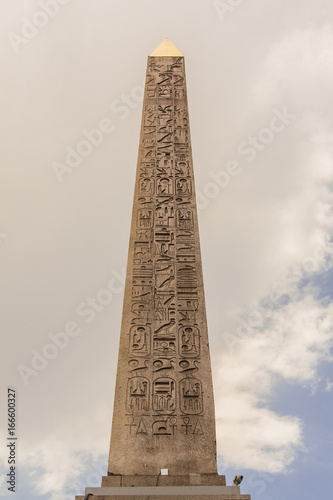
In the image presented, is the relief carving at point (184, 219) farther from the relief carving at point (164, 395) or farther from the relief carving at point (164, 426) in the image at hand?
the relief carving at point (164, 426)

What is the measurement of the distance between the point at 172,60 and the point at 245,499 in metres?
7.59

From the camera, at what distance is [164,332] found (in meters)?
7.45

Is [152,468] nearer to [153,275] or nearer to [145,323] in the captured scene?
[145,323]

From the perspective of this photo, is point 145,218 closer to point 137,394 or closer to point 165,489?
point 137,394

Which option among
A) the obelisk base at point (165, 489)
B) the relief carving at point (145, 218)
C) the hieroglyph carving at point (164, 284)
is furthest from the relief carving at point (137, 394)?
the relief carving at point (145, 218)

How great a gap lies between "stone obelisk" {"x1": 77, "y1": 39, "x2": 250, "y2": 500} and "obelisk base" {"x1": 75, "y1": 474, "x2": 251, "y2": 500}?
0.01 metres

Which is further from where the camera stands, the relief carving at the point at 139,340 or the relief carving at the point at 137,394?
the relief carving at the point at 139,340

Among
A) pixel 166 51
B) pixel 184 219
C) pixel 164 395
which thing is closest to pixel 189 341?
pixel 164 395

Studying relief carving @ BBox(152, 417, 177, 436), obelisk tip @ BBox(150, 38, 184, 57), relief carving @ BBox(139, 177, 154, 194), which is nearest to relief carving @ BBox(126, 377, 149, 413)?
relief carving @ BBox(152, 417, 177, 436)

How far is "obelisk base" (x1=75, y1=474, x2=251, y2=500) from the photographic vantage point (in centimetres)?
609

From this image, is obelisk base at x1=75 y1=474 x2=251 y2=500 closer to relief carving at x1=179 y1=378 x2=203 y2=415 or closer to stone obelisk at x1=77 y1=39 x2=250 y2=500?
stone obelisk at x1=77 y1=39 x2=250 y2=500

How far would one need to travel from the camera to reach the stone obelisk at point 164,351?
21.4ft

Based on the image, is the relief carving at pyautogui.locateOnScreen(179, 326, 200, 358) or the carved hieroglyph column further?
the relief carving at pyautogui.locateOnScreen(179, 326, 200, 358)

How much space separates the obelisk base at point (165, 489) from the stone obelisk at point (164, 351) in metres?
0.01
